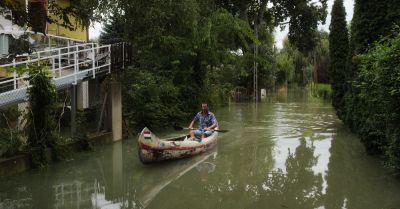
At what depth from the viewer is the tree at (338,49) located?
2255 cm

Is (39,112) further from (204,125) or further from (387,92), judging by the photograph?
(387,92)

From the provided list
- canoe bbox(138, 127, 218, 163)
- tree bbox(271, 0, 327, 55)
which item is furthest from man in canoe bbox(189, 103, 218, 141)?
tree bbox(271, 0, 327, 55)

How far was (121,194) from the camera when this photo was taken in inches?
408

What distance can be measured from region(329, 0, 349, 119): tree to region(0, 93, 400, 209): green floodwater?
548 centimetres

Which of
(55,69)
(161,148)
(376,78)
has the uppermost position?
(55,69)

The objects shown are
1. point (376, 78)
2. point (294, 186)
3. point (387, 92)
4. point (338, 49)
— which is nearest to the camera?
point (387, 92)

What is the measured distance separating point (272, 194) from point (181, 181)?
2562 millimetres

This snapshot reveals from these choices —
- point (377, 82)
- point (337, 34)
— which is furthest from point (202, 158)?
point (337, 34)

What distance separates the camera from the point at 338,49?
75.2 feet

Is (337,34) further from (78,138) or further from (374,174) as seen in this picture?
(78,138)

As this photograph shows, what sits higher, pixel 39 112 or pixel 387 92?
pixel 387 92

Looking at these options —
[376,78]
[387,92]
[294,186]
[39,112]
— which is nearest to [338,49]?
[376,78]

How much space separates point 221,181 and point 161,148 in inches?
95.3

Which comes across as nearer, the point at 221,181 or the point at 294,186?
the point at 294,186
